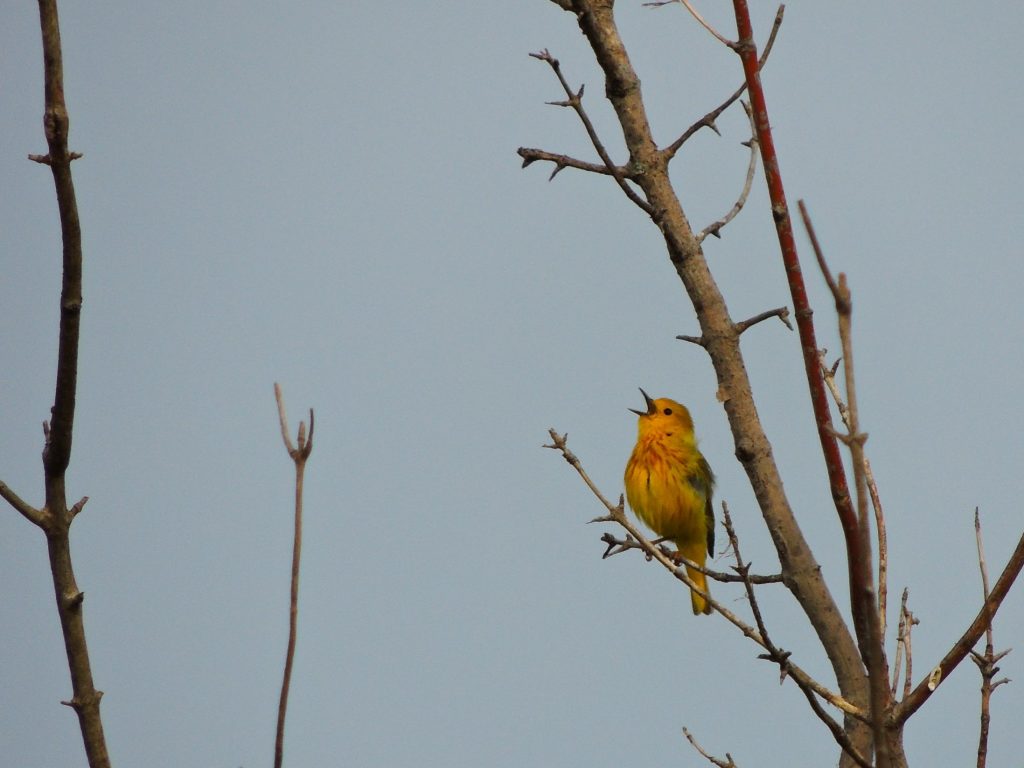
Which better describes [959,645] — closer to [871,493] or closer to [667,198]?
[871,493]

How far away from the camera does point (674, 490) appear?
8047 millimetres

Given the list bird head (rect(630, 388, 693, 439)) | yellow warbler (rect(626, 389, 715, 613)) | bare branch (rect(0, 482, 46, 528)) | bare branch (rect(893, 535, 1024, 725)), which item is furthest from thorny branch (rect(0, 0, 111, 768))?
bird head (rect(630, 388, 693, 439))

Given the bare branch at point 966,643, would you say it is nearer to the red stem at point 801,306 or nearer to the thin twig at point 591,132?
the red stem at point 801,306

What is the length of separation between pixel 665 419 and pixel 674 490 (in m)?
0.75

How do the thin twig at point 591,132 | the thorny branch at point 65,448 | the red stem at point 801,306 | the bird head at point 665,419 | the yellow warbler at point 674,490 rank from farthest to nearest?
the bird head at point 665,419
the yellow warbler at point 674,490
the thin twig at point 591,132
the red stem at point 801,306
the thorny branch at point 65,448

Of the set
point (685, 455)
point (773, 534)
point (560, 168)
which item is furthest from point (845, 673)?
point (685, 455)

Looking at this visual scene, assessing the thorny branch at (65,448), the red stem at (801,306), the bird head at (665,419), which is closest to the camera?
the thorny branch at (65,448)

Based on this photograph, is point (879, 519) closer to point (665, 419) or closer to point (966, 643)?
point (966, 643)

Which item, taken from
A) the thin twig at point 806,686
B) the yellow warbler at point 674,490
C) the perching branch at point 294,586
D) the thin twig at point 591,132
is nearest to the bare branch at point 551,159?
the thin twig at point 591,132

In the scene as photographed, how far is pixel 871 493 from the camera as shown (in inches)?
135

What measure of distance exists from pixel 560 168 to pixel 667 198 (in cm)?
35

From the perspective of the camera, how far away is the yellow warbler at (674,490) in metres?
8.03

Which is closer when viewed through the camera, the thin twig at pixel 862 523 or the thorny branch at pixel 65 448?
the thin twig at pixel 862 523

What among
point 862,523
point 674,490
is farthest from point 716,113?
point 674,490
